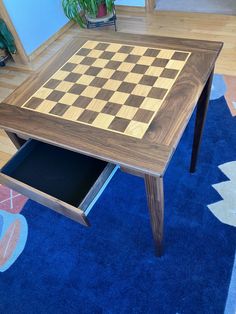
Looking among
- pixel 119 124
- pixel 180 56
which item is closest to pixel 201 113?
pixel 180 56

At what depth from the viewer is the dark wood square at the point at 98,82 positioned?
0.90 meters

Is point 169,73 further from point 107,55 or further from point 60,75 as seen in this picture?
point 60,75

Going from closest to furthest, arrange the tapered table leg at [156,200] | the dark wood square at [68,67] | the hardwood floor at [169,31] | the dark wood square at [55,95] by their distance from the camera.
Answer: the tapered table leg at [156,200]
the dark wood square at [55,95]
the dark wood square at [68,67]
the hardwood floor at [169,31]

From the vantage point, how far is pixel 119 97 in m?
0.83

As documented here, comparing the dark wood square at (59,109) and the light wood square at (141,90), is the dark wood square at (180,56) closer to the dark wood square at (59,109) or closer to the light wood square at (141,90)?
the light wood square at (141,90)

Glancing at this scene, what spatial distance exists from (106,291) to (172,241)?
328 mm

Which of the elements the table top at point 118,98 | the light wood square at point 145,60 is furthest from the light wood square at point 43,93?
the light wood square at point 145,60

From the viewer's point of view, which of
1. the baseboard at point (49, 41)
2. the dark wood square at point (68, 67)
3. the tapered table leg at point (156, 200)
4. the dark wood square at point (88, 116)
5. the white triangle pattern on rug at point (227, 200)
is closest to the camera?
the tapered table leg at point (156, 200)

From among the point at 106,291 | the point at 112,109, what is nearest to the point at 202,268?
the point at 106,291

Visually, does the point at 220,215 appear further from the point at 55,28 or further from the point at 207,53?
the point at 55,28

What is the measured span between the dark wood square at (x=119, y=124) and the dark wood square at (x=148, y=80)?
182mm

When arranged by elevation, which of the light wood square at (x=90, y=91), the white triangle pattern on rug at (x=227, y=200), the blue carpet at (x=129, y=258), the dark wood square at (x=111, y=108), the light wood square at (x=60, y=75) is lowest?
the blue carpet at (x=129, y=258)

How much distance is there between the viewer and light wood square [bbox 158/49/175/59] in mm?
939

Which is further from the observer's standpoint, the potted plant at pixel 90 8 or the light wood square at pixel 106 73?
the potted plant at pixel 90 8
